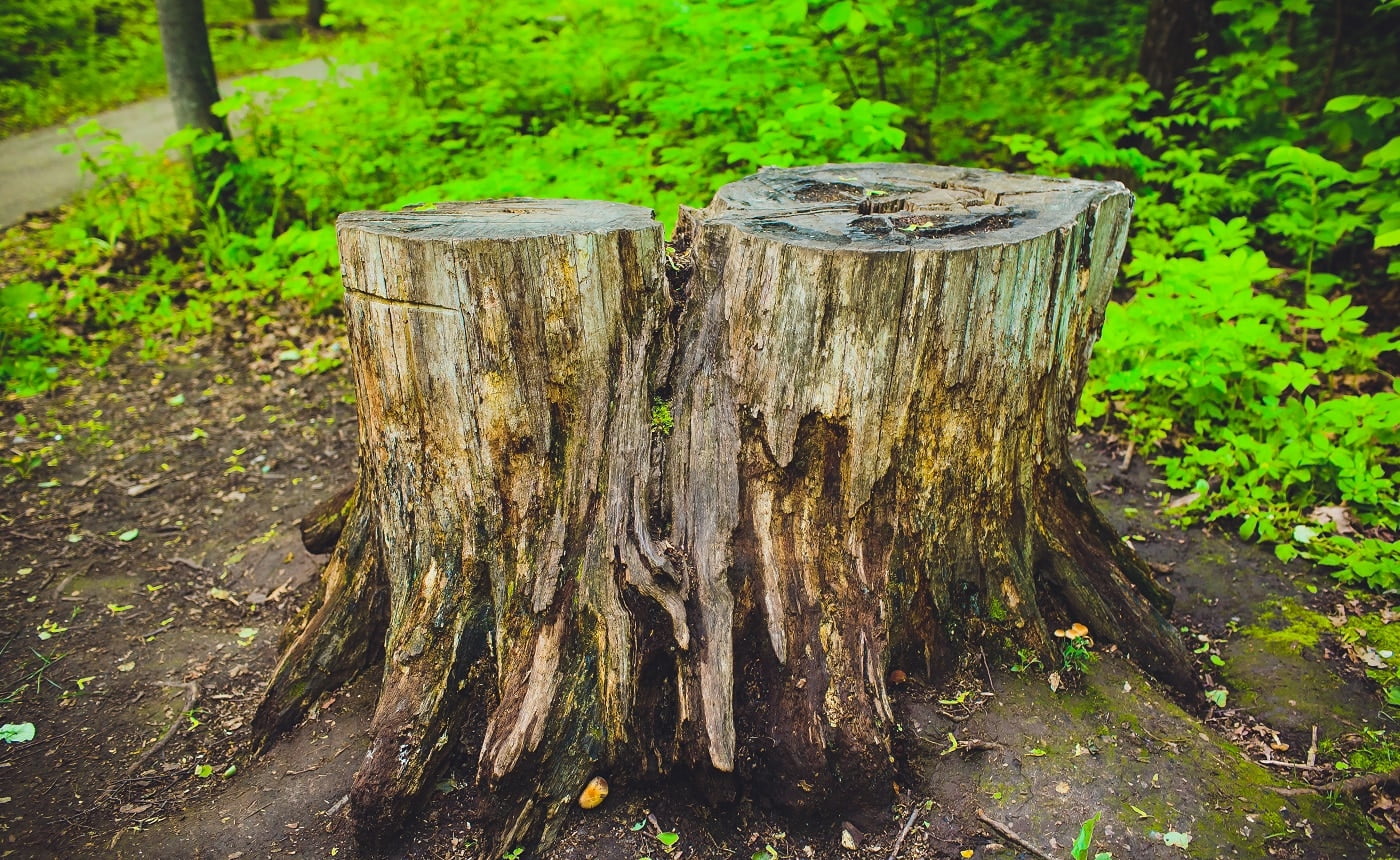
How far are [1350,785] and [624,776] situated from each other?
7.06 ft

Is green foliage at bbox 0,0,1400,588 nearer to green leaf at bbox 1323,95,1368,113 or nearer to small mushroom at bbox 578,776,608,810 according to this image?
green leaf at bbox 1323,95,1368,113

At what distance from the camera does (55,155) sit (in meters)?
8.68

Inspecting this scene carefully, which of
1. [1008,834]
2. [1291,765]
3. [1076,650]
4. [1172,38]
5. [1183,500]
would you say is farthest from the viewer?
[1172,38]

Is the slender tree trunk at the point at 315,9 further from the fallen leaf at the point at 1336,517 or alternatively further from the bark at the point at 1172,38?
the fallen leaf at the point at 1336,517

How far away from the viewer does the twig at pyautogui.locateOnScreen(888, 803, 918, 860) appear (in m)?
2.12

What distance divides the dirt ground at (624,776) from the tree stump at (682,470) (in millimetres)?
156

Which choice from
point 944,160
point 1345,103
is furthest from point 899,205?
point 944,160

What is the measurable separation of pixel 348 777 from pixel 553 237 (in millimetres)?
1774

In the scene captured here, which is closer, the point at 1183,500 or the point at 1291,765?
the point at 1291,765

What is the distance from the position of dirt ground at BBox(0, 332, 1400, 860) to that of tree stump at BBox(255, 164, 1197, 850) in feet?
0.51

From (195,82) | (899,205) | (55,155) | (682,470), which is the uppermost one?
(195,82)

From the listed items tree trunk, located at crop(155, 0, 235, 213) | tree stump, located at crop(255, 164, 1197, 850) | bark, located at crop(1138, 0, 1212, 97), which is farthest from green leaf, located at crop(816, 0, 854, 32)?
tree trunk, located at crop(155, 0, 235, 213)

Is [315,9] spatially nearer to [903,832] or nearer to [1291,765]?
[903,832]

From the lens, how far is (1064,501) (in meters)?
2.76
